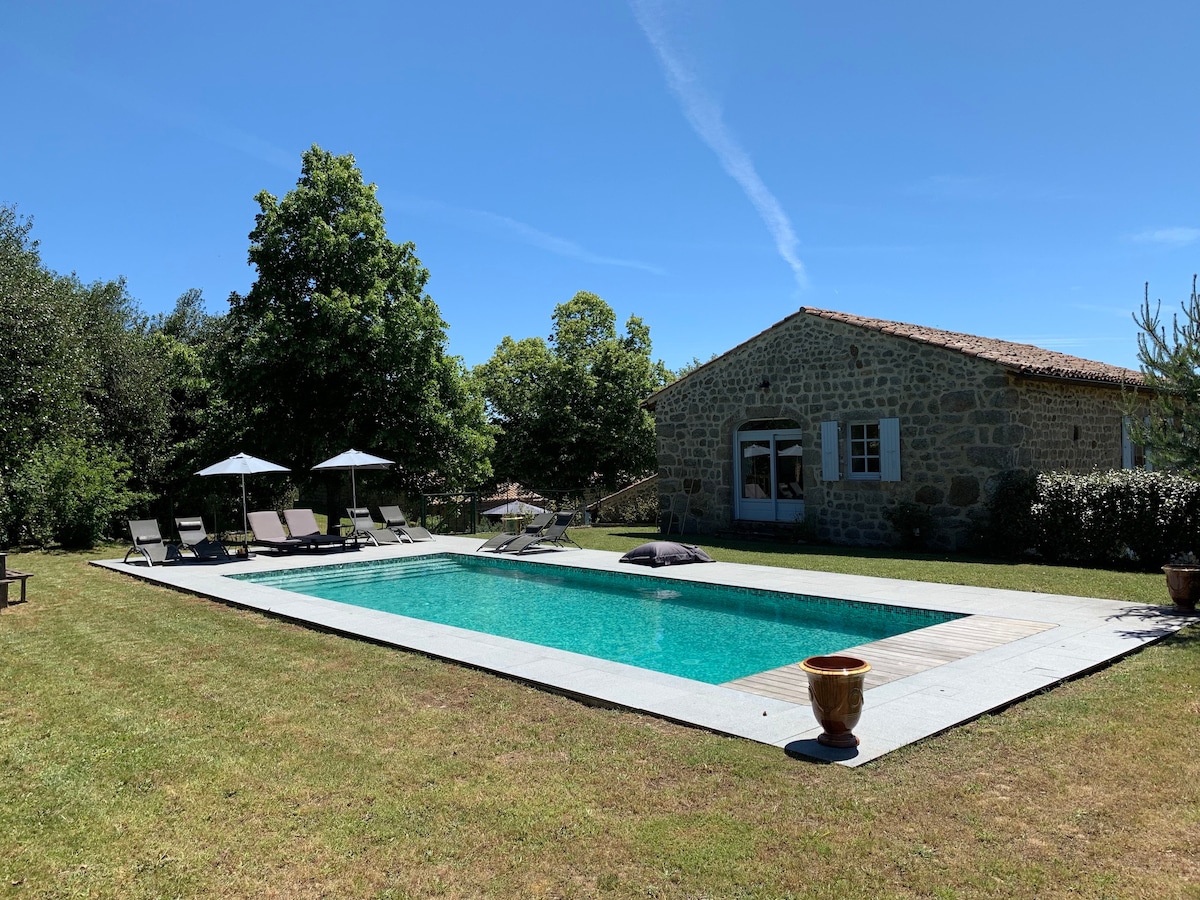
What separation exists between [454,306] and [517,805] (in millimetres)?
23174

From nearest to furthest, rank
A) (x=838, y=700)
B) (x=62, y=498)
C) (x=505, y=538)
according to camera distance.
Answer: (x=838, y=700)
(x=505, y=538)
(x=62, y=498)

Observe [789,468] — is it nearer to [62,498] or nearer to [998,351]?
[998,351]

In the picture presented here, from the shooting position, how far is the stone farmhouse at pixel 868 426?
1467 centimetres

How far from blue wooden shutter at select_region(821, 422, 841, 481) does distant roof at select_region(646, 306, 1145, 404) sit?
224 centimetres

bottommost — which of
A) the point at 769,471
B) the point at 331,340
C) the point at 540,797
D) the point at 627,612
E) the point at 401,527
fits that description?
the point at 627,612

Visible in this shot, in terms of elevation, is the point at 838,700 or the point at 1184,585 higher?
the point at 1184,585

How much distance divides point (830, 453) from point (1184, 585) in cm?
858

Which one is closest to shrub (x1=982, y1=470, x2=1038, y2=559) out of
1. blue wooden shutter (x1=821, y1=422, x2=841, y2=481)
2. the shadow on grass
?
the shadow on grass

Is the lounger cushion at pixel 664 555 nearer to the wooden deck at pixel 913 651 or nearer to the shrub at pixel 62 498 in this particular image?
the wooden deck at pixel 913 651

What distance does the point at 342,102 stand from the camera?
1639 cm

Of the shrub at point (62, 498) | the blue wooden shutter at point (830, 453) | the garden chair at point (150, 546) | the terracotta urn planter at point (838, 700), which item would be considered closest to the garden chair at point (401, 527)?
the garden chair at point (150, 546)

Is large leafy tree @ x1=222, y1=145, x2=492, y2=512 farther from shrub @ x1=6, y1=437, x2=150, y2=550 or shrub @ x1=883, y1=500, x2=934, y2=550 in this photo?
shrub @ x1=883, y1=500, x2=934, y2=550

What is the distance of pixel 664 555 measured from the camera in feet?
44.2

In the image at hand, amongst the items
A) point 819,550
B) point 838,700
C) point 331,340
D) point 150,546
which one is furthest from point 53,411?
point 838,700
